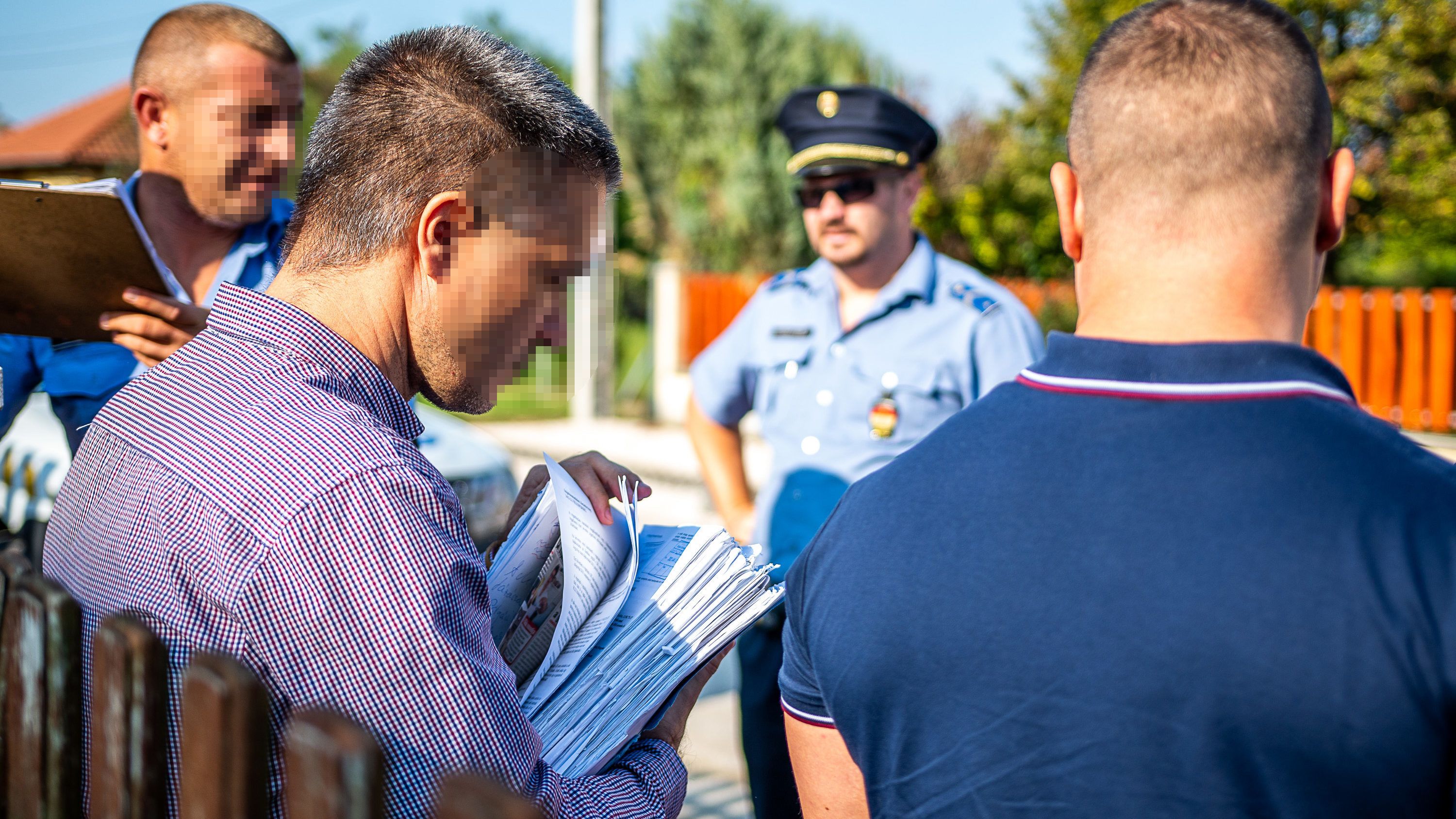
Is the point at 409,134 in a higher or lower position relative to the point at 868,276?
higher

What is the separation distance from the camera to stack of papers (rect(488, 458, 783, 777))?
1448 mm

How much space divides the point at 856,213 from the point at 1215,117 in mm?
2147

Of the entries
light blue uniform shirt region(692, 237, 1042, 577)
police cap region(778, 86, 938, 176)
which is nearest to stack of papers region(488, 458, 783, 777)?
light blue uniform shirt region(692, 237, 1042, 577)

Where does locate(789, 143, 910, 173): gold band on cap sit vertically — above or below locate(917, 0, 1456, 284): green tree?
below

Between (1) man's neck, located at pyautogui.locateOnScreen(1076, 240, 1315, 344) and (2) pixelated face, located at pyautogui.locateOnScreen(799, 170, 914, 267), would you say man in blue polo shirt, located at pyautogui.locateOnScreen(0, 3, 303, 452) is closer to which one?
(2) pixelated face, located at pyautogui.locateOnScreen(799, 170, 914, 267)

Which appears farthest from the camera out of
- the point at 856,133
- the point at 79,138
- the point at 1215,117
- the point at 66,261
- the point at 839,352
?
the point at 79,138

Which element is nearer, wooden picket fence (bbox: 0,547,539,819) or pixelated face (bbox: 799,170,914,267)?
wooden picket fence (bbox: 0,547,539,819)

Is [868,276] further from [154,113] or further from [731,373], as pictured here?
[154,113]

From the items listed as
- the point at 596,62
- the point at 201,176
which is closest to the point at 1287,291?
the point at 201,176

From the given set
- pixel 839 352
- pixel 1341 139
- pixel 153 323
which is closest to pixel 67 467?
pixel 153 323

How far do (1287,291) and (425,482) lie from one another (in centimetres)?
91

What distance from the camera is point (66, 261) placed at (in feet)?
6.54

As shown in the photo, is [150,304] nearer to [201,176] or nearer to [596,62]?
[201,176]

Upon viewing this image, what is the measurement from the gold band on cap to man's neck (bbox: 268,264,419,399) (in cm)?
217
